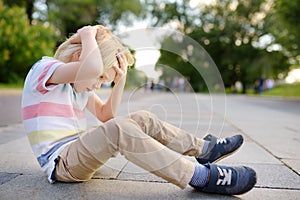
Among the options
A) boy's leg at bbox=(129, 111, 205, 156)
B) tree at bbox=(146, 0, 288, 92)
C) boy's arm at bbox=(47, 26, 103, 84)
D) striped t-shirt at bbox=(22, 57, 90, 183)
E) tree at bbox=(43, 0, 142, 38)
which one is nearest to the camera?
boy's arm at bbox=(47, 26, 103, 84)

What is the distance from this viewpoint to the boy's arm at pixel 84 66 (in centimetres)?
166

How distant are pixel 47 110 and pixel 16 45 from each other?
13.6 m

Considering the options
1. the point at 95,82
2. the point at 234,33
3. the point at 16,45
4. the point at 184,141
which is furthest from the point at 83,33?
the point at 234,33

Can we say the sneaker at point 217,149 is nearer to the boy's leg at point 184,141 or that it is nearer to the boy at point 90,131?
the boy's leg at point 184,141

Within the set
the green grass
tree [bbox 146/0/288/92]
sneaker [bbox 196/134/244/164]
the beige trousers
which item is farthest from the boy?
tree [bbox 146/0/288/92]

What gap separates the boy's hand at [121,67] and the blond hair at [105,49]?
0.02 metres

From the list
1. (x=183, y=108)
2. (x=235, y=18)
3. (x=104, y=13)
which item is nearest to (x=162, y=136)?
(x=183, y=108)

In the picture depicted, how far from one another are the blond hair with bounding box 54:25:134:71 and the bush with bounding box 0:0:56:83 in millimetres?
13070

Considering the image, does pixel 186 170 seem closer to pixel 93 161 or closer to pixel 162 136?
pixel 162 136

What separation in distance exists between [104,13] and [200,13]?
36.0 ft

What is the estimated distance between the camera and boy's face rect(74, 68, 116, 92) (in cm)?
176

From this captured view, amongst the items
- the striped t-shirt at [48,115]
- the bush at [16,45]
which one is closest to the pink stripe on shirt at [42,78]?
the striped t-shirt at [48,115]

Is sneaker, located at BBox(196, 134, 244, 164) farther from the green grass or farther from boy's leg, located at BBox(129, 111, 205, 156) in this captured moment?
the green grass

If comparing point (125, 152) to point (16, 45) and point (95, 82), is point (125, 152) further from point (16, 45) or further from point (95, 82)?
point (16, 45)
